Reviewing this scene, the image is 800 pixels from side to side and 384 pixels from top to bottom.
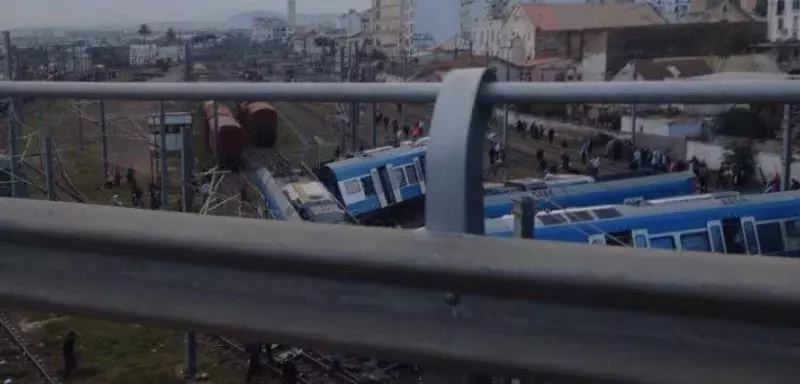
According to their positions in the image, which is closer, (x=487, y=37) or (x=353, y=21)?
(x=487, y=37)

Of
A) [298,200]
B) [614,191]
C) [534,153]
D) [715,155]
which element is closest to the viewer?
[298,200]

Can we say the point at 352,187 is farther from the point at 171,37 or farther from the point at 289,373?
the point at 171,37

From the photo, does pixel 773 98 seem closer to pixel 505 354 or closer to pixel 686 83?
pixel 686 83

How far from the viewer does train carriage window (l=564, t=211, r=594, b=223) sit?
607 cm

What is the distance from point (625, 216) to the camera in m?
6.64

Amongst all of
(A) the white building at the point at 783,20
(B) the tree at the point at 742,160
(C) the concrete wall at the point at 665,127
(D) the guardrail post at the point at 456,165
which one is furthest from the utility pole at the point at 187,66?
(A) the white building at the point at 783,20

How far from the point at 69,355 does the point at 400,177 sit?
3728 mm

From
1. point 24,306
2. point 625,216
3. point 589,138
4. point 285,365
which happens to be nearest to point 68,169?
point 285,365

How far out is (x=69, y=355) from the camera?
589 cm

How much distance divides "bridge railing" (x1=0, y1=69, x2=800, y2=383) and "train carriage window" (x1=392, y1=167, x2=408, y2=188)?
22.8ft

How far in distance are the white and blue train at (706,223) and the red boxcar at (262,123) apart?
7.54 m

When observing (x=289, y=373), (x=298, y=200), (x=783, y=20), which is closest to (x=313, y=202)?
(x=298, y=200)

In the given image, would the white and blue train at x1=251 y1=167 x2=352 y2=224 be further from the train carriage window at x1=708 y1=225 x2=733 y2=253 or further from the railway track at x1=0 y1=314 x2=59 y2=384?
the train carriage window at x1=708 y1=225 x2=733 y2=253

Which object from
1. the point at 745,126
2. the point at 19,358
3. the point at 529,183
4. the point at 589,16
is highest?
the point at 589,16
